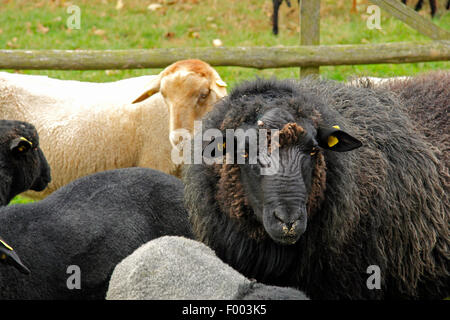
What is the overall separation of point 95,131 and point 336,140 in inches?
118

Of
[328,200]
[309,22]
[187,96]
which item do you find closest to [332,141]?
[328,200]

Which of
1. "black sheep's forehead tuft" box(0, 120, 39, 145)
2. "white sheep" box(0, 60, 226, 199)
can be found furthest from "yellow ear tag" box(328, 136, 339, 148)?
"black sheep's forehead tuft" box(0, 120, 39, 145)

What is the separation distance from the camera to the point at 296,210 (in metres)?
3.37

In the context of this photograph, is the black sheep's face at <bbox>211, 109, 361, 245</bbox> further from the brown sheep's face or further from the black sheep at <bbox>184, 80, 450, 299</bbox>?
the brown sheep's face

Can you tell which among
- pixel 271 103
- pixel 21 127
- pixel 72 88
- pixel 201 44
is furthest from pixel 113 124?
pixel 201 44

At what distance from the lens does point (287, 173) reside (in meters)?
3.45

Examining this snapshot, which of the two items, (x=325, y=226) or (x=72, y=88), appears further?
(x=72, y=88)

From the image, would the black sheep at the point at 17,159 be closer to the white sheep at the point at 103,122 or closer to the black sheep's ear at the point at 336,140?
the white sheep at the point at 103,122

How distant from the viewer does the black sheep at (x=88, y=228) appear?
12.6 feet

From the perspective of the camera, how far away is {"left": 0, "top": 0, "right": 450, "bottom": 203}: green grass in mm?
10750

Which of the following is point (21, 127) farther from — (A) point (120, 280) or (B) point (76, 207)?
(A) point (120, 280)

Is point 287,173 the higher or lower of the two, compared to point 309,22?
higher
